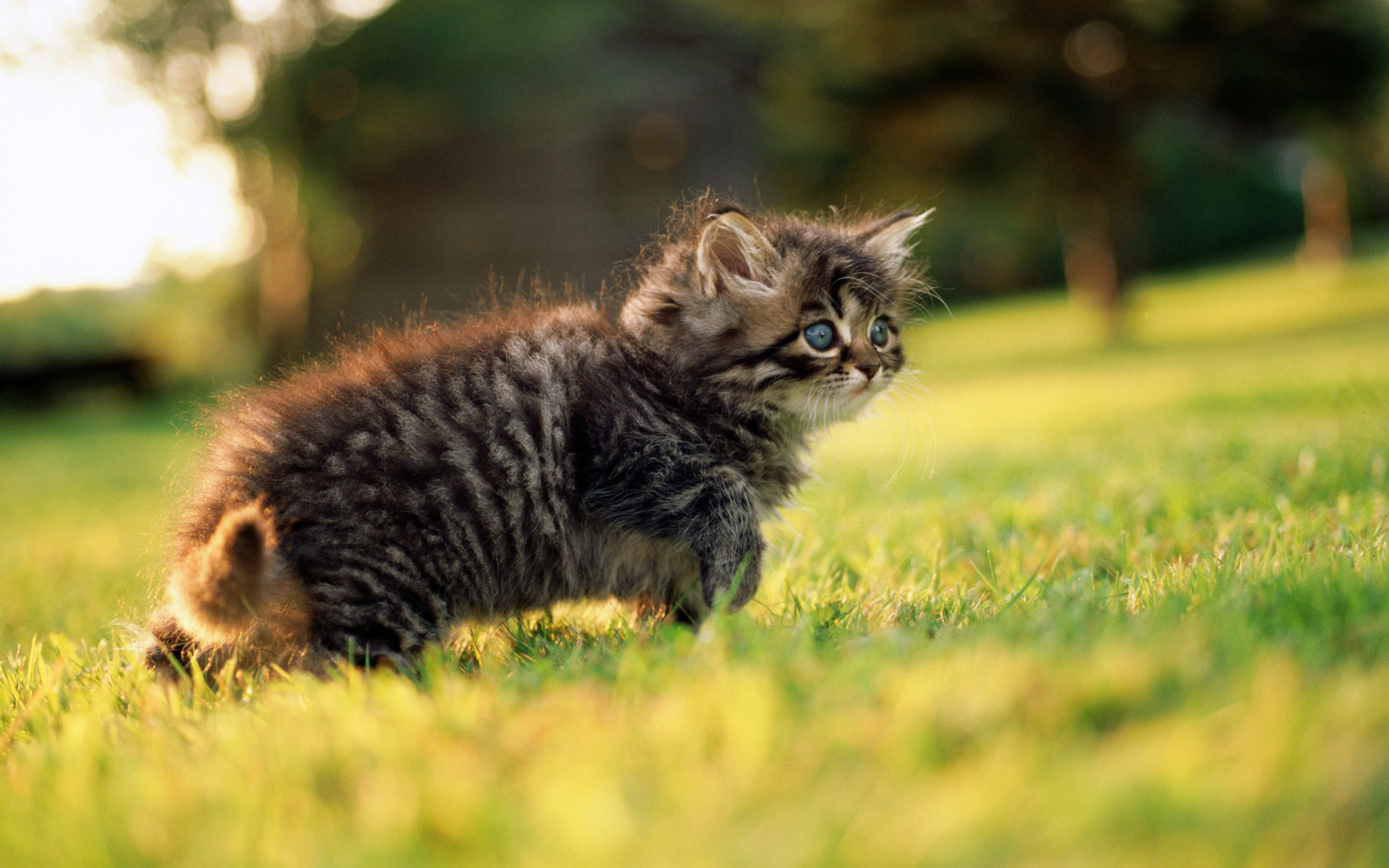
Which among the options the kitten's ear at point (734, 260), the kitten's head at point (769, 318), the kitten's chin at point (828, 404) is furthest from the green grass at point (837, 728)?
the kitten's ear at point (734, 260)

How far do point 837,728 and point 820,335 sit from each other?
61.9 inches

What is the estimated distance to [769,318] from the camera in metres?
2.63

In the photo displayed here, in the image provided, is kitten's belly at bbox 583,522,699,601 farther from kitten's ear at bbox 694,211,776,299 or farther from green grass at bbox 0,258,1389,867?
kitten's ear at bbox 694,211,776,299

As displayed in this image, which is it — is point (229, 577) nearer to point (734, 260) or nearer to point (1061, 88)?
point (734, 260)

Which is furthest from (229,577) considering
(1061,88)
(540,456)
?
(1061,88)

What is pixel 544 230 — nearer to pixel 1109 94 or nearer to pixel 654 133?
pixel 654 133

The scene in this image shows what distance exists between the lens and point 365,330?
286 centimetres

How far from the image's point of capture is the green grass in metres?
1.04

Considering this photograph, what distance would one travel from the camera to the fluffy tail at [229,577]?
1.88 metres

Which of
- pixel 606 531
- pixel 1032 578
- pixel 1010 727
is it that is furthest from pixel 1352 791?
pixel 606 531

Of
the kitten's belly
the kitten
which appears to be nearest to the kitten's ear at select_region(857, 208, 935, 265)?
the kitten

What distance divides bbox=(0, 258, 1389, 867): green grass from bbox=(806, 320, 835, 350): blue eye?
429 mm

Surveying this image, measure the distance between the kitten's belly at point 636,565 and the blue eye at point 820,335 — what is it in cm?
70

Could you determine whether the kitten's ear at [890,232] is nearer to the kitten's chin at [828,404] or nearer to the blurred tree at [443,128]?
the kitten's chin at [828,404]
